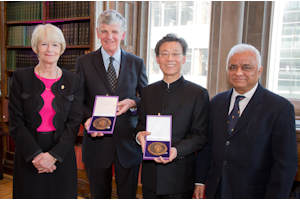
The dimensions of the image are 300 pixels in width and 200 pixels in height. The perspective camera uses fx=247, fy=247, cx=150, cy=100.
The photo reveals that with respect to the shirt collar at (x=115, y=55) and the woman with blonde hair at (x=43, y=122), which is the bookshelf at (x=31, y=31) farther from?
the woman with blonde hair at (x=43, y=122)

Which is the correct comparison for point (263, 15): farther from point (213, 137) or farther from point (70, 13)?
point (70, 13)

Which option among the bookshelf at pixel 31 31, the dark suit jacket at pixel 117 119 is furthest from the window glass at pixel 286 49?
the bookshelf at pixel 31 31

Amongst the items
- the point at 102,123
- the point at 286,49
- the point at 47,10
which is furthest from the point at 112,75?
the point at 47,10

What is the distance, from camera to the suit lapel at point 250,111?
1.35 meters

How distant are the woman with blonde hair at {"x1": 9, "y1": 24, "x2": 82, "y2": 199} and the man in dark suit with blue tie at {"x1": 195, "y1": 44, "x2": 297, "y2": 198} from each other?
952mm

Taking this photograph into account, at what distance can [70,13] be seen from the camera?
3.21 m

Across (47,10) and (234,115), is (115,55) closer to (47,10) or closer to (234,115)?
(234,115)

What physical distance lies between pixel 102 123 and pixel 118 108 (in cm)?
18

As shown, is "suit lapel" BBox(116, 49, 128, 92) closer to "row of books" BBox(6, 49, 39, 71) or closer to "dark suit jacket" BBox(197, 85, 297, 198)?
"dark suit jacket" BBox(197, 85, 297, 198)

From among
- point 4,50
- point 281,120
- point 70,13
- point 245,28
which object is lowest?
point 281,120

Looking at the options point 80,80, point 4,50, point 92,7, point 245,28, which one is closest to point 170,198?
point 80,80

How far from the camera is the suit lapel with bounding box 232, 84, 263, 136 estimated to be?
53.0 inches

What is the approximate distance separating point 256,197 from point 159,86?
2.81ft

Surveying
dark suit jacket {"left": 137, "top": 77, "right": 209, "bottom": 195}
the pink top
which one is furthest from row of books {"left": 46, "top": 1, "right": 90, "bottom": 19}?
dark suit jacket {"left": 137, "top": 77, "right": 209, "bottom": 195}
